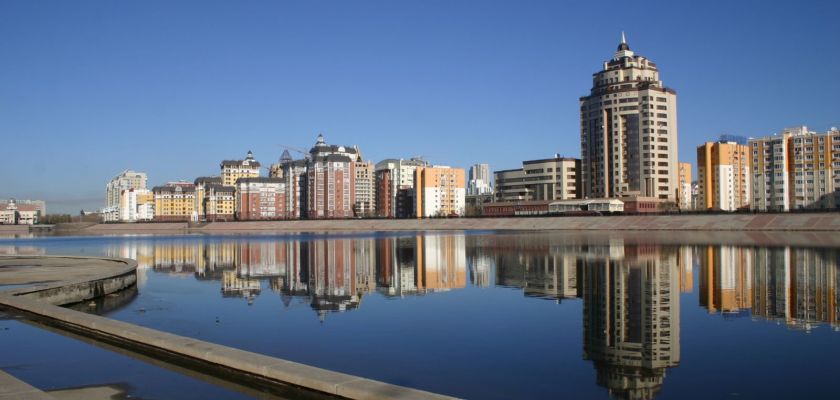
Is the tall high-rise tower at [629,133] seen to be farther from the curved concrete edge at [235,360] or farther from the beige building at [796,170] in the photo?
the curved concrete edge at [235,360]

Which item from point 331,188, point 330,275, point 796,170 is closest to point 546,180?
point 796,170

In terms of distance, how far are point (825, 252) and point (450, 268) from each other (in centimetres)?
2539

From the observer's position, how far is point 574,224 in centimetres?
11156

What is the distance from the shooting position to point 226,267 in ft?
147

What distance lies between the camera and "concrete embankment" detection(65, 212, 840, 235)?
85.5 metres

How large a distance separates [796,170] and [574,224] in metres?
45.1

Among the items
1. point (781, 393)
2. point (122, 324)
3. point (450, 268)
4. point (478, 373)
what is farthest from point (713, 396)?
point (450, 268)

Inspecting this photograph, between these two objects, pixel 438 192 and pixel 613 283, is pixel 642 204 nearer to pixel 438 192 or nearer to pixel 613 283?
pixel 438 192

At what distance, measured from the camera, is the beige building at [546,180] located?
149125 mm

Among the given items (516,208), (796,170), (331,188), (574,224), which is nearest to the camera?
(574,224)

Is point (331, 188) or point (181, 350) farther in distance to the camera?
point (331, 188)

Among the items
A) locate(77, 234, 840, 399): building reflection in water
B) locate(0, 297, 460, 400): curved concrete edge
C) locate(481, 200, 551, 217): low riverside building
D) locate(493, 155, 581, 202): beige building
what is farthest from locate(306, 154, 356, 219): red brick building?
locate(0, 297, 460, 400): curved concrete edge

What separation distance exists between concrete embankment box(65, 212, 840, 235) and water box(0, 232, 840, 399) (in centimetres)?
5376

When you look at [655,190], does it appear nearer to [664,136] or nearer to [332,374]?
[664,136]
